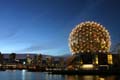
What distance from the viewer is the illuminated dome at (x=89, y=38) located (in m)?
82.9

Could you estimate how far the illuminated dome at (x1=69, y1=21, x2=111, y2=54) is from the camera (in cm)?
8288

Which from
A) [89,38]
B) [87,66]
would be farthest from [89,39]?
[87,66]

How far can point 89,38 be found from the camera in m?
83.0

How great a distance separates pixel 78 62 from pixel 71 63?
4107mm

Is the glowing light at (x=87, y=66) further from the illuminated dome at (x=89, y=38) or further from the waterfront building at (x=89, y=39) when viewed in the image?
the illuminated dome at (x=89, y=38)

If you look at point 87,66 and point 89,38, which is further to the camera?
point 87,66

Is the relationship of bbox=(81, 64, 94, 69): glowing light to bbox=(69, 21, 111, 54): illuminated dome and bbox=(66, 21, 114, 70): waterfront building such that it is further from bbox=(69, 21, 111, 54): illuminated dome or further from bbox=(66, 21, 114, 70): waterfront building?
bbox=(69, 21, 111, 54): illuminated dome

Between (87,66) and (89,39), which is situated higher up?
(89,39)

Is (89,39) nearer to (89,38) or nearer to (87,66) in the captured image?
(89,38)

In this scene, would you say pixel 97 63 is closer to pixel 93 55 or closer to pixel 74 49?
pixel 93 55

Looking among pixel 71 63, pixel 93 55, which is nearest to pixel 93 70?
pixel 93 55

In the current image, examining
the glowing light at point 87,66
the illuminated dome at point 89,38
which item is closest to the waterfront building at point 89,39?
the illuminated dome at point 89,38

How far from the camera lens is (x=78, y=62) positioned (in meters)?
97.0

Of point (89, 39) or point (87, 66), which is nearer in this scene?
point (89, 39)
